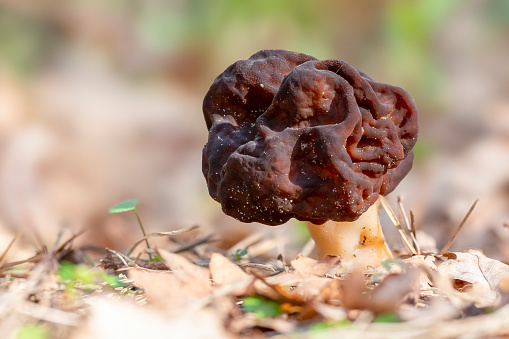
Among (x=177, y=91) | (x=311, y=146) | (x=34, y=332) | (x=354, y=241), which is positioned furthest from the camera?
Result: (x=177, y=91)

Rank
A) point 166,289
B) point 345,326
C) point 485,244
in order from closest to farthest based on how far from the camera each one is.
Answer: point 345,326 < point 166,289 < point 485,244

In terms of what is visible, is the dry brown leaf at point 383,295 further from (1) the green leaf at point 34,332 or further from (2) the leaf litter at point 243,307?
(1) the green leaf at point 34,332

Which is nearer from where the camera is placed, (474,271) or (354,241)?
(474,271)

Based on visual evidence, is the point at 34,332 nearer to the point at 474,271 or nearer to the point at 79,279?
the point at 79,279

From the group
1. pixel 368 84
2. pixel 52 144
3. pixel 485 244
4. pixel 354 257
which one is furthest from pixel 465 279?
pixel 52 144

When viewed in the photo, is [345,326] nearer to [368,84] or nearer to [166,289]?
[166,289]

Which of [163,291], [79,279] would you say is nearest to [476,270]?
[163,291]

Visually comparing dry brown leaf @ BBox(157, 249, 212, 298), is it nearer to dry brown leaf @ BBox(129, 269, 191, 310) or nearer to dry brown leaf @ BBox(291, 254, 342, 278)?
dry brown leaf @ BBox(129, 269, 191, 310)
